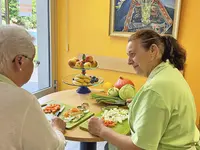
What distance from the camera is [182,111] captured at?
45.5 inches

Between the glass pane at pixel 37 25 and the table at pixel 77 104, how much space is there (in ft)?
4.57

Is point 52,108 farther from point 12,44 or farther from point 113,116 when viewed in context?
point 12,44

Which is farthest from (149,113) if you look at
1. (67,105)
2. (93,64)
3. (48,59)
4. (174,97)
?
(48,59)

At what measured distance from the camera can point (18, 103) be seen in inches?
35.5

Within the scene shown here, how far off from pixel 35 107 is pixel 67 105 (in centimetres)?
80

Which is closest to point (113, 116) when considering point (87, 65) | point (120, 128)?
point (120, 128)

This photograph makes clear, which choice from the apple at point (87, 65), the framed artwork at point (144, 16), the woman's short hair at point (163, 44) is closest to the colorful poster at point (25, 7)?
the framed artwork at point (144, 16)

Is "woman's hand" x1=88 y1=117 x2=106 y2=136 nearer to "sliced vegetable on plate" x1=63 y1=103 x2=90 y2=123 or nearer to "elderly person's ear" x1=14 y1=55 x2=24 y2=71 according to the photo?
"sliced vegetable on plate" x1=63 y1=103 x2=90 y2=123

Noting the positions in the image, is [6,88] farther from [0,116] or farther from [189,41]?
[189,41]

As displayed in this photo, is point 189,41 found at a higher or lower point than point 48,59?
higher

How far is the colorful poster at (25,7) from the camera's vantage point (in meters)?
3.08

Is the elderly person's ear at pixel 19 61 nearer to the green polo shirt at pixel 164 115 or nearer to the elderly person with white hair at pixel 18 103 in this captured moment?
the elderly person with white hair at pixel 18 103

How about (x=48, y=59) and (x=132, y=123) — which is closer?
(x=132, y=123)

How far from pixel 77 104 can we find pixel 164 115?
0.82 m
